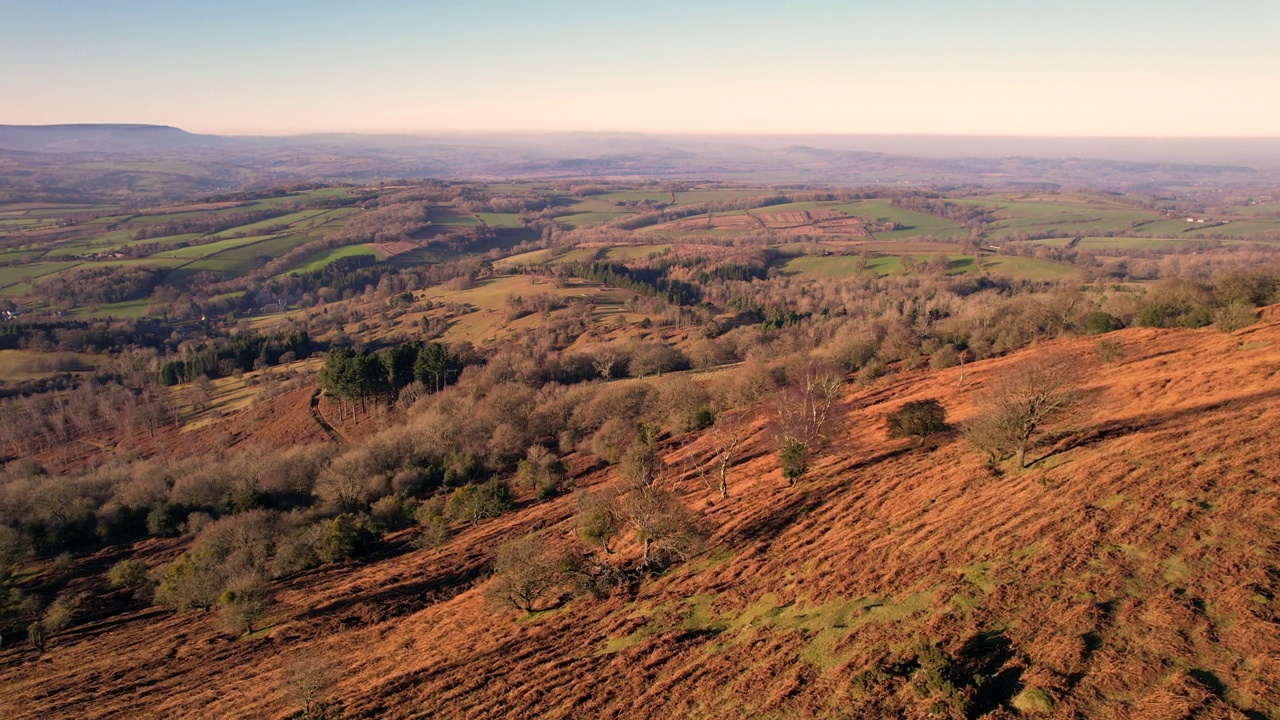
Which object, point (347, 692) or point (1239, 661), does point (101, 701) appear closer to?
point (347, 692)

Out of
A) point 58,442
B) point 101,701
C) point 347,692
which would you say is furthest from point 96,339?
point 347,692

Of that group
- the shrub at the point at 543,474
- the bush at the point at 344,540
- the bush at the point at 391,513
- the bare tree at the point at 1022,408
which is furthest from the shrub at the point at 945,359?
the bush at the point at 344,540

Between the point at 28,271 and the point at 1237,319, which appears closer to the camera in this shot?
the point at 1237,319

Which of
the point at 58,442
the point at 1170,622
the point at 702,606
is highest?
the point at 1170,622

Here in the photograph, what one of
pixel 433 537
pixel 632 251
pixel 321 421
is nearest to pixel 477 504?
pixel 433 537

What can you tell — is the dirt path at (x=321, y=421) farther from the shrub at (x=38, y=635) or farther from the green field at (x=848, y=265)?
the green field at (x=848, y=265)

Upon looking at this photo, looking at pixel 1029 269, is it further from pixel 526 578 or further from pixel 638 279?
pixel 526 578
